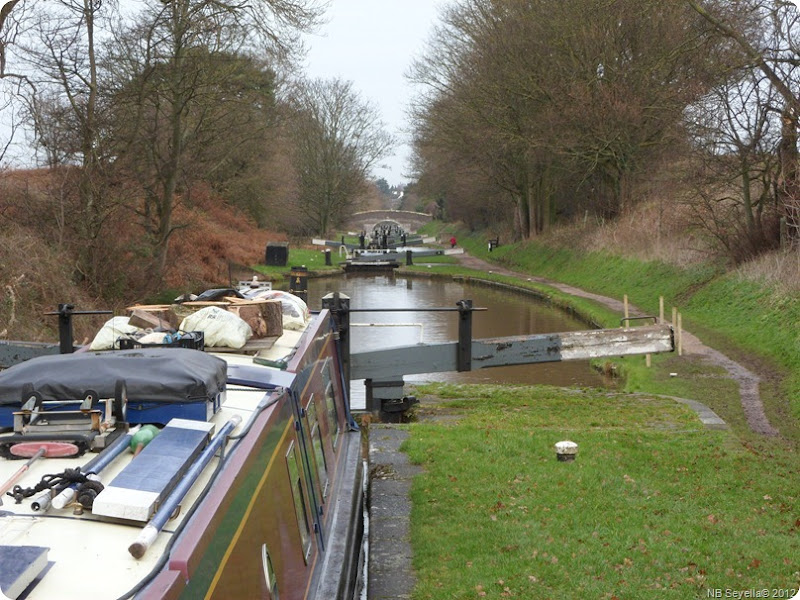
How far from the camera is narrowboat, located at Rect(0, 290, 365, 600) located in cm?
253

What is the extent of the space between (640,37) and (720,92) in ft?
37.6

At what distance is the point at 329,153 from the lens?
189 feet

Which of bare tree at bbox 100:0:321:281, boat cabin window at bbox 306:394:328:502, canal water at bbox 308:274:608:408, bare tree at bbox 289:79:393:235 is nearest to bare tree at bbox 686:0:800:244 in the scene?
canal water at bbox 308:274:608:408

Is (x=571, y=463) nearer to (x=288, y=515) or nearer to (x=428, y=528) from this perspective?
(x=428, y=528)

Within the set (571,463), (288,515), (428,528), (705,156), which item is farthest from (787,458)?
Answer: (705,156)

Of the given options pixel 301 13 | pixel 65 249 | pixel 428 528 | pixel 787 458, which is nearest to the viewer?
pixel 428 528

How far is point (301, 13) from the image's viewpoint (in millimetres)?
19516

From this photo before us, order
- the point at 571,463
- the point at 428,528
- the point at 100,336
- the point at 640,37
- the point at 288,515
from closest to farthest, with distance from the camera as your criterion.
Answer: the point at 288,515, the point at 100,336, the point at 428,528, the point at 571,463, the point at 640,37

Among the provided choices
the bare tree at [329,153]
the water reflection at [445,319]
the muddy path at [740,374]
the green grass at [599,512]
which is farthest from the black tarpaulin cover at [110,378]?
the bare tree at [329,153]

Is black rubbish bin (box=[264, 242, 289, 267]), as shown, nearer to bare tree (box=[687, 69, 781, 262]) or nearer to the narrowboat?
bare tree (box=[687, 69, 781, 262])

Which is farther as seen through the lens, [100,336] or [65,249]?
[65,249]

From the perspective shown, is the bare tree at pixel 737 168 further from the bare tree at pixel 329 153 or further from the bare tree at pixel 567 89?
the bare tree at pixel 329 153

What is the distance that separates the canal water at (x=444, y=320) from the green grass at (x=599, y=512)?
10.1ft

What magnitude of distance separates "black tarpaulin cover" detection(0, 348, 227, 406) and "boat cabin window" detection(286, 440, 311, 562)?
801 millimetres
